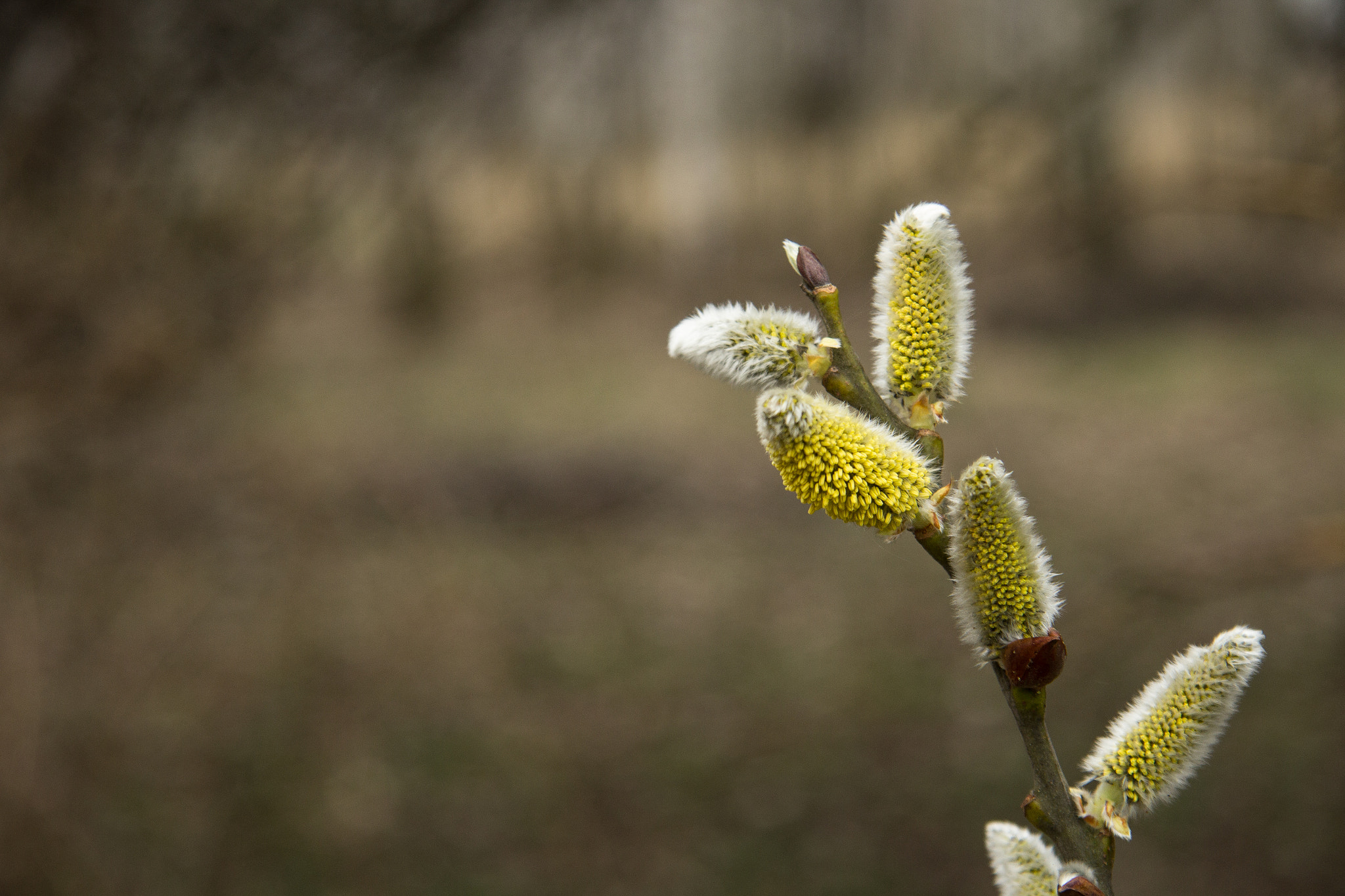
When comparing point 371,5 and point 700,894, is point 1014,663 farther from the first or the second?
point 700,894

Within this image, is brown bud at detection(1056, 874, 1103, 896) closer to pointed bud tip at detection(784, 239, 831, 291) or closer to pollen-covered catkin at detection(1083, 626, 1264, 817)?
pollen-covered catkin at detection(1083, 626, 1264, 817)

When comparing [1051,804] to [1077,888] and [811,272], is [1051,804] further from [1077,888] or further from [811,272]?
[811,272]

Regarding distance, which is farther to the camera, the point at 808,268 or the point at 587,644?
the point at 587,644

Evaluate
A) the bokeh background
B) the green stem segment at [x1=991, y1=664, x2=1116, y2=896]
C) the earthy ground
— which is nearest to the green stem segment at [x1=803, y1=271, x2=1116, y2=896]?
A: the green stem segment at [x1=991, y1=664, x2=1116, y2=896]

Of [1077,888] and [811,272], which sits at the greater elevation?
[811,272]

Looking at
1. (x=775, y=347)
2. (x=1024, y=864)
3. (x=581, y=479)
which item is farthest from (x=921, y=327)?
(x=581, y=479)

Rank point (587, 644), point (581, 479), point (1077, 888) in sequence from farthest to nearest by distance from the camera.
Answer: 1. point (581, 479)
2. point (587, 644)
3. point (1077, 888)
